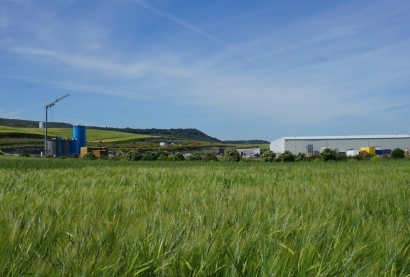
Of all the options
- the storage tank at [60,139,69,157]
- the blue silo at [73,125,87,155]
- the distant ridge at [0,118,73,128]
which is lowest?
the storage tank at [60,139,69,157]

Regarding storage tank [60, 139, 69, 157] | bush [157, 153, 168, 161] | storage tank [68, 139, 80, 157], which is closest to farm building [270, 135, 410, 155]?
bush [157, 153, 168, 161]

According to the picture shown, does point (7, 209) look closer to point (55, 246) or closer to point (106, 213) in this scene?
point (106, 213)

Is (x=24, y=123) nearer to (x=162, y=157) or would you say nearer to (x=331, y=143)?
(x=331, y=143)

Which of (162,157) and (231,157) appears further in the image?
(162,157)

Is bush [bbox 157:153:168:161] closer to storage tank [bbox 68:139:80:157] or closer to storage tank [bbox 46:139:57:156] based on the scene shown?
storage tank [bbox 46:139:57:156]

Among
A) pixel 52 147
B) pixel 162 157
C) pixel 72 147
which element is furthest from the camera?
pixel 72 147

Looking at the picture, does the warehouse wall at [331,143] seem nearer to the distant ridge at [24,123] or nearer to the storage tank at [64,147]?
the storage tank at [64,147]

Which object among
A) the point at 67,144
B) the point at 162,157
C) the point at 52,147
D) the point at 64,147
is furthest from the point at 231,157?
the point at 67,144

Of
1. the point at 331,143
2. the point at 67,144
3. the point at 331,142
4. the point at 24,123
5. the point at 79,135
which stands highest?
the point at 24,123

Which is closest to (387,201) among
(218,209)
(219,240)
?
(218,209)

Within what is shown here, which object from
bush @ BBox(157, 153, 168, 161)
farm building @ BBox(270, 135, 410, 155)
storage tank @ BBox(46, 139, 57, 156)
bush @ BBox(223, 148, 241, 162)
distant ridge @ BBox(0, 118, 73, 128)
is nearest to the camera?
bush @ BBox(223, 148, 241, 162)

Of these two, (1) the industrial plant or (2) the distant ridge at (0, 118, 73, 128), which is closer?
(1) the industrial plant

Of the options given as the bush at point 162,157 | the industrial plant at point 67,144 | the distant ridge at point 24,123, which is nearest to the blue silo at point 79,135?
the industrial plant at point 67,144

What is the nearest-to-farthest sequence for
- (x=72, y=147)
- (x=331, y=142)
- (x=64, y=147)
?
(x=64, y=147) < (x=72, y=147) < (x=331, y=142)
